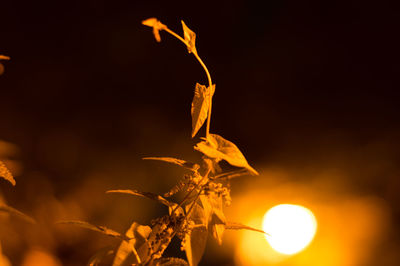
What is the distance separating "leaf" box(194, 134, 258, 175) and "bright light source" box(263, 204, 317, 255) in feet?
3.68

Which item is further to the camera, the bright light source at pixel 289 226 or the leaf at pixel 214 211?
the bright light source at pixel 289 226

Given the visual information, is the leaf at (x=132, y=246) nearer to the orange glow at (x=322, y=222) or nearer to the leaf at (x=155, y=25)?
the leaf at (x=155, y=25)

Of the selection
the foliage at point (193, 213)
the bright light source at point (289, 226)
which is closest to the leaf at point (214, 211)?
the foliage at point (193, 213)

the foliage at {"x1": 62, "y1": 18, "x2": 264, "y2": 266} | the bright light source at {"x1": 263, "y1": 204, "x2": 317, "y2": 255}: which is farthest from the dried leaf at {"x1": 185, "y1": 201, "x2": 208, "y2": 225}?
the bright light source at {"x1": 263, "y1": 204, "x2": 317, "y2": 255}

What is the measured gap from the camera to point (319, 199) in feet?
4.90

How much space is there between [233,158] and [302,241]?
124 centimetres

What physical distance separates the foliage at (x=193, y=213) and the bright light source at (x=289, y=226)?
1.10m

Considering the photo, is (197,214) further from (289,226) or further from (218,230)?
(289,226)

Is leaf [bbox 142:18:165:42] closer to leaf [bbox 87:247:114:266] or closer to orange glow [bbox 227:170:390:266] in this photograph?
leaf [bbox 87:247:114:266]

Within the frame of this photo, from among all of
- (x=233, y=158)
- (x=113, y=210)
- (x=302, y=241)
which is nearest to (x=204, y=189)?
(x=233, y=158)

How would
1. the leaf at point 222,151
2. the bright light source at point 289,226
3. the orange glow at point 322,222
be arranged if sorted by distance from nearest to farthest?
1. the leaf at point 222,151
2. the bright light source at point 289,226
3. the orange glow at point 322,222

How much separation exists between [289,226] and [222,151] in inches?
44.9

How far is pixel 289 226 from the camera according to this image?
4.22ft

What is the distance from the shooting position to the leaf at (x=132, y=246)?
8.6 inches
